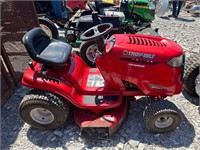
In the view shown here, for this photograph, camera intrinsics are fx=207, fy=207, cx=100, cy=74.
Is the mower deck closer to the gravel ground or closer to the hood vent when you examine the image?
the gravel ground

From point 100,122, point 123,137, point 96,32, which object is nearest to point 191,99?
point 123,137

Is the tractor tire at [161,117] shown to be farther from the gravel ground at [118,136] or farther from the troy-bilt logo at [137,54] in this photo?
the troy-bilt logo at [137,54]

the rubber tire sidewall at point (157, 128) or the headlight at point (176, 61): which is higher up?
the headlight at point (176, 61)

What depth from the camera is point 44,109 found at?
235 cm

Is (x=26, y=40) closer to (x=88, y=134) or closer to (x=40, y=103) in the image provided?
(x=40, y=103)

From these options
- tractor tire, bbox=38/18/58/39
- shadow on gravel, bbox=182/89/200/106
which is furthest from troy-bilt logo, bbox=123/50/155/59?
tractor tire, bbox=38/18/58/39

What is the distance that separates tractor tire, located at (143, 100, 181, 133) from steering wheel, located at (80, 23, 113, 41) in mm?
944

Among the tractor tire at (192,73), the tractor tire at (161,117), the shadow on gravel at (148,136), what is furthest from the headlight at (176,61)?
the shadow on gravel at (148,136)

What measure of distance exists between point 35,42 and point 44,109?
2.51ft

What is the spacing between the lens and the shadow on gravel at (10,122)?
94.8 inches

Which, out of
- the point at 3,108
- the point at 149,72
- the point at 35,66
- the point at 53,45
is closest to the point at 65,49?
the point at 53,45

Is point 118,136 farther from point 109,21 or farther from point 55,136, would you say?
point 109,21

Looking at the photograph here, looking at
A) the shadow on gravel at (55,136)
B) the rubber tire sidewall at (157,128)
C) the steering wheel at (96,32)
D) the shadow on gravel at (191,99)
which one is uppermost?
the steering wheel at (96,32)

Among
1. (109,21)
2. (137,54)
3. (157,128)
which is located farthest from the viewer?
(109,21)
